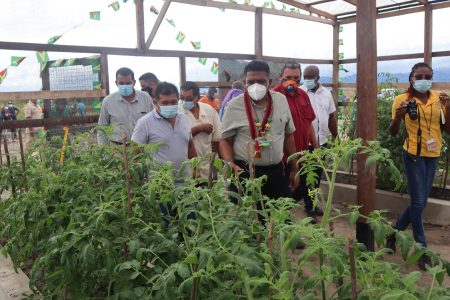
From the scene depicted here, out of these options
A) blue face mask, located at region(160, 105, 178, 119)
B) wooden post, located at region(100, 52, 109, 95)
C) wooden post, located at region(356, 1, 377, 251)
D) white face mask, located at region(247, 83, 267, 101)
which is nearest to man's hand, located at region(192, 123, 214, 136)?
blue face mask, located at region(160, 105, 178, 119)

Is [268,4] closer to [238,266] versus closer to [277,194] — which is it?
[277,194]

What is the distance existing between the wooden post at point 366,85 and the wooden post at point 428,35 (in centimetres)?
503

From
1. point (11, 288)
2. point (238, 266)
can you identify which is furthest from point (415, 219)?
point (11, 288)

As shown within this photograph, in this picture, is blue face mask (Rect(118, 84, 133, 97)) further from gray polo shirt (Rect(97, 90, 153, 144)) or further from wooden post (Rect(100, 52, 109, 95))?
wooden post (Rect(100, 52, 109, 95))

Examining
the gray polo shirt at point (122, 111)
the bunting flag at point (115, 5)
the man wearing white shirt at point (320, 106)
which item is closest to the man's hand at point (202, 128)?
the gray polo shirt at point (122, 111)

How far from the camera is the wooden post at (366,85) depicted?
10.9 ft

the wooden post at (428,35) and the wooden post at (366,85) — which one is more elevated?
the wooden post at (428,35)

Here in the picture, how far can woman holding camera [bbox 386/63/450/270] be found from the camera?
356cm

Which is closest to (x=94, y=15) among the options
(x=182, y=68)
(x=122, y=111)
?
(x=182, y=68)

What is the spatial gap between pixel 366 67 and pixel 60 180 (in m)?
2.39

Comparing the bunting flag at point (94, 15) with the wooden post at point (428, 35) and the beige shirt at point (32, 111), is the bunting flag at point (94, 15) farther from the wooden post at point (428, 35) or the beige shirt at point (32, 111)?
the wooden post at point (428, 35)

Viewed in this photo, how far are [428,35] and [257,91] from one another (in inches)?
228

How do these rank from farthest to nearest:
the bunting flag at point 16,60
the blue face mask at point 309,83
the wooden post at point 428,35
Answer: the wooden post at point 428,35, the bunting flag at point 16,60, the blue face mask at point 309,83

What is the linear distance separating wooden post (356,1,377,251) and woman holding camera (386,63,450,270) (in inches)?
12.8
